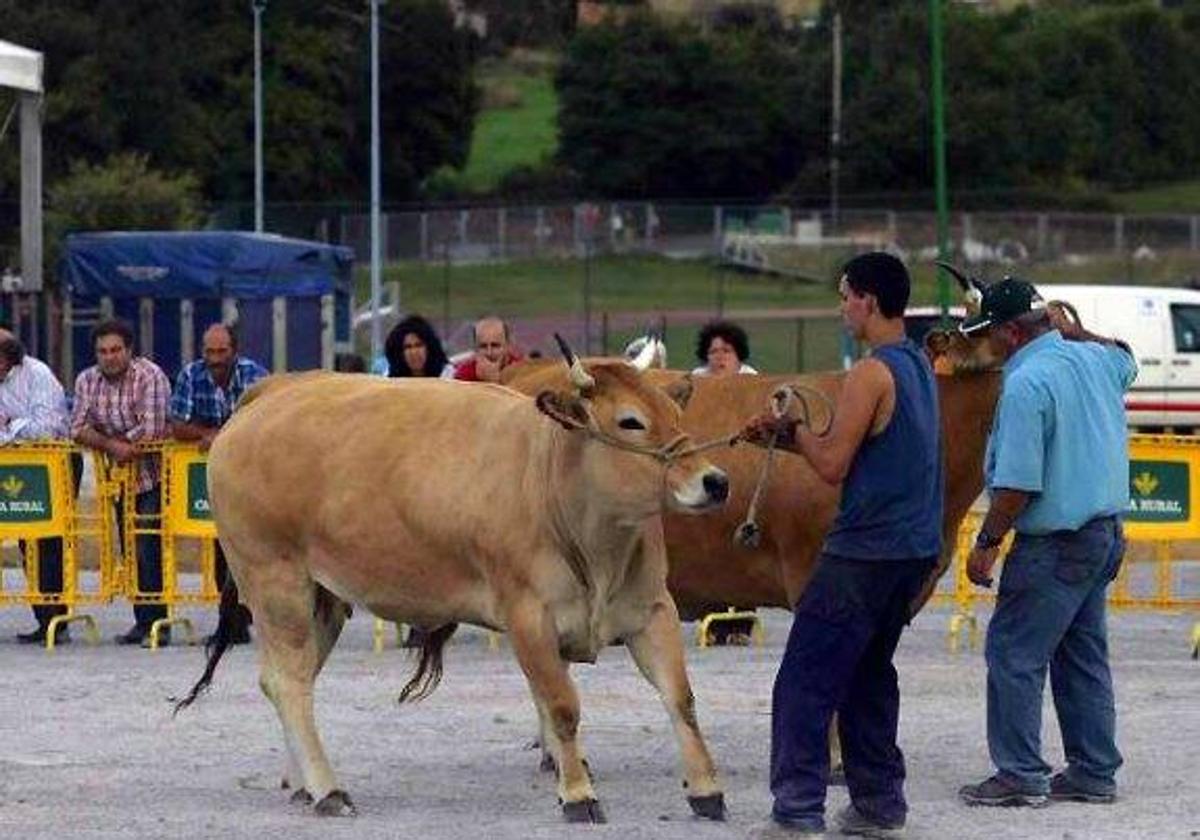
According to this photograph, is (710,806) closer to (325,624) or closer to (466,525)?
(466,525)

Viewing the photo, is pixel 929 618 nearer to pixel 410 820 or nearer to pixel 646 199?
pixel 410 820

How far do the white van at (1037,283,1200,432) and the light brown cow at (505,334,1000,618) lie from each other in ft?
94.6

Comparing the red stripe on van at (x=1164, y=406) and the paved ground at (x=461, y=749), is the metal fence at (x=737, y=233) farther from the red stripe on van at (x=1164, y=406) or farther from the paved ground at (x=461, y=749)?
the paved ground at (x=461, y=749)

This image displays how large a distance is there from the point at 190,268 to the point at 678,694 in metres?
30.5

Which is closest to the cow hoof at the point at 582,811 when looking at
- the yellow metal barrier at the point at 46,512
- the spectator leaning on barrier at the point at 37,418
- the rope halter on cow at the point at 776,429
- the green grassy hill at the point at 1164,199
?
the rope halter on cow at the point at 776,429

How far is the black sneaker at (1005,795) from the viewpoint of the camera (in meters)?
11.3

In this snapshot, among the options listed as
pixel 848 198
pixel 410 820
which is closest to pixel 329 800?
pixel 410 820

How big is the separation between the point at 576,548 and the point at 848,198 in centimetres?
7082

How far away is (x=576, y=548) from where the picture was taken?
1088cm

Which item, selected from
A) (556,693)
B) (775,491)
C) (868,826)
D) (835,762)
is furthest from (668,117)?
(868,826)

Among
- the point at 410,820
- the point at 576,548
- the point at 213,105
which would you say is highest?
the point at 213,105

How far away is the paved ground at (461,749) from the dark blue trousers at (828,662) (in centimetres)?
37

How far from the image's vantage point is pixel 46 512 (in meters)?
18.1

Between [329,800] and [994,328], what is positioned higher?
[994,328]
